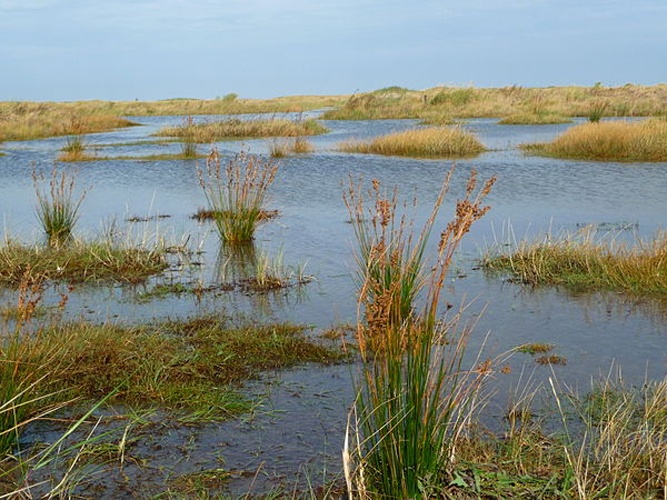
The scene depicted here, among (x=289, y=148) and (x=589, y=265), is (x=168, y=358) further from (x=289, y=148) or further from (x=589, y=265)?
(x=289, y=148)

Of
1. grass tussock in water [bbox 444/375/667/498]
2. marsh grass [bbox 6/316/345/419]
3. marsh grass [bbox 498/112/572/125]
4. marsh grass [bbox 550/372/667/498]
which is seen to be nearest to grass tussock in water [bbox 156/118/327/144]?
marsh grass [bbox 498/112/572/125]

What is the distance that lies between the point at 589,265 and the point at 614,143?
12210 millimetres

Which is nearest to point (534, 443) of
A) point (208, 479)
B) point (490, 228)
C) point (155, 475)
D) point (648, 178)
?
point (208, 479)

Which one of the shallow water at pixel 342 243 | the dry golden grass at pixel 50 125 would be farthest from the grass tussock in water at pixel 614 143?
the dry golden grass at pixel 50 125

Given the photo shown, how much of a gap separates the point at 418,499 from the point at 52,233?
26.5 ft

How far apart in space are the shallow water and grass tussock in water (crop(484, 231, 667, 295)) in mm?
266

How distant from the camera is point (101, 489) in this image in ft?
12.2

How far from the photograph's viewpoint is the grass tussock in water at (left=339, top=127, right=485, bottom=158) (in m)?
21.3

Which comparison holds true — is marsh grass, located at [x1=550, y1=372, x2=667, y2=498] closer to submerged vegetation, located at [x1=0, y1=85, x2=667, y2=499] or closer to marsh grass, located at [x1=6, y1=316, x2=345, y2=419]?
submerged vegetation, located at [x1=0, y1=85, x2=667, y2=499]

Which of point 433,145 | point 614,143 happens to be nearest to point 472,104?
point 433,145

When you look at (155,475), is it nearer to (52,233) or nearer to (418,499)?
(418,499)

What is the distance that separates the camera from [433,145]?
21.3 metres

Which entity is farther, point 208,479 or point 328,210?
point 328,210

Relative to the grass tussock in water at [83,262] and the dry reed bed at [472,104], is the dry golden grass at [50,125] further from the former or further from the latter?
the grass tussock in water at [83,262]
